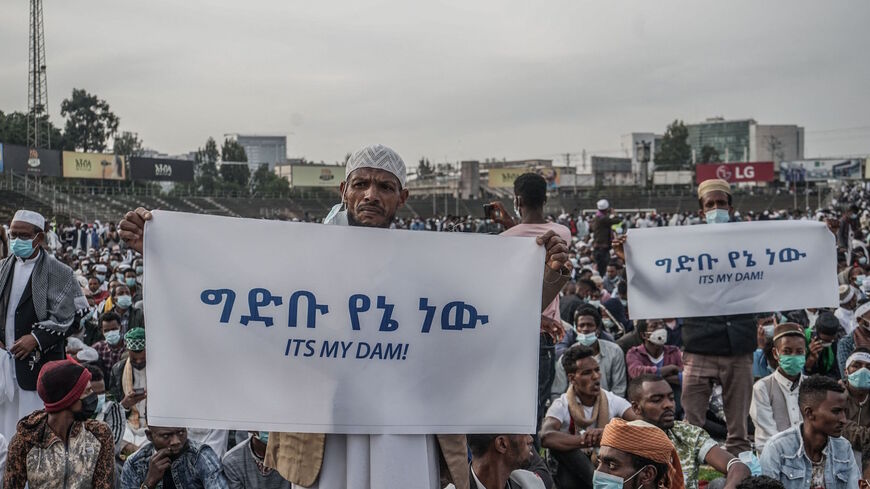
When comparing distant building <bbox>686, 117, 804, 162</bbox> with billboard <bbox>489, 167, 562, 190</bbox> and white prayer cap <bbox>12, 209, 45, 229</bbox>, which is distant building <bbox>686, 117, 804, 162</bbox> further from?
white prayer cap <bbox>12, 209, 45, 229</bbox>

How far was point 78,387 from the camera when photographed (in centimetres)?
507

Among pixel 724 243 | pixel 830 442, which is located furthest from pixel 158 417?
pixel 724 243

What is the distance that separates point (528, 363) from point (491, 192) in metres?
67.3

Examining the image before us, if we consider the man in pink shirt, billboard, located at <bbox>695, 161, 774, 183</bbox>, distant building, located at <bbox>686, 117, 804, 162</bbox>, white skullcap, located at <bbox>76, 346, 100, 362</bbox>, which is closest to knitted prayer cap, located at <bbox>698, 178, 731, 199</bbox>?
the man in pink shirt

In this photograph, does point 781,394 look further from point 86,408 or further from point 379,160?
point 86,408

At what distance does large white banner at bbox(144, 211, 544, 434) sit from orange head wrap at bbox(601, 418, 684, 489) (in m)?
0.77

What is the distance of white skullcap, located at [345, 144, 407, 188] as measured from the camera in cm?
334

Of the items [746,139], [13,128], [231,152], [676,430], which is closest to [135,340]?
[676,430]

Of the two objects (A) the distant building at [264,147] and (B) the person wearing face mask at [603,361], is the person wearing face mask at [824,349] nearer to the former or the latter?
(B) the person wearing face mask at [603,361]

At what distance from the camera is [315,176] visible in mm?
72438

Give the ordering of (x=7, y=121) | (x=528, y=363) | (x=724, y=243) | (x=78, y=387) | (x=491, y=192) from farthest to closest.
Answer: (x=491, y=192) < (x=7, y=121) < (x=724, y=243) < (x=78, y=387) < (x=528, y=363)

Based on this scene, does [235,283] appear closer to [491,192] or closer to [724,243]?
[724,243]

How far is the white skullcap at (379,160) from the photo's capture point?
3340mm

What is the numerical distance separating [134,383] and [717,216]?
5.07 m
